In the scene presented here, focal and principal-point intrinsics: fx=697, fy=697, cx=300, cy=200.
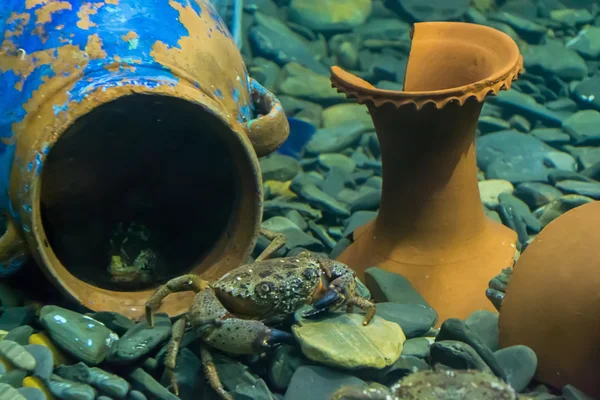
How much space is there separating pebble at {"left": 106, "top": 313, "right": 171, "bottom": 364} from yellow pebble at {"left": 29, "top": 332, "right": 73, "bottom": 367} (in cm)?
13

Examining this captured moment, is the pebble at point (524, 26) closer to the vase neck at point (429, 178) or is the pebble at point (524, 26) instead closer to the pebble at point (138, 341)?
the vase neck at point (429, 178)

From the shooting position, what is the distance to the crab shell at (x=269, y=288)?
2.01 m

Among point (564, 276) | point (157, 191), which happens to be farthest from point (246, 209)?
point (564, 276)

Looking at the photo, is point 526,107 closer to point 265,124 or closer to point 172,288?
point 265,124

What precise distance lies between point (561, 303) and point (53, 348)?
1.39 m

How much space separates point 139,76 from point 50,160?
518mm

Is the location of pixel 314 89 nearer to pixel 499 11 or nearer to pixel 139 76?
pixel 499 11

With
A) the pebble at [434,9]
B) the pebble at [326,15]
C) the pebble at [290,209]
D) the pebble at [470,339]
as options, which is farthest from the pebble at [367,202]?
the pebble at [434,9]

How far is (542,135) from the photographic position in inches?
159

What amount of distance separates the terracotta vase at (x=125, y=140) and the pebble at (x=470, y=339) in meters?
0.72

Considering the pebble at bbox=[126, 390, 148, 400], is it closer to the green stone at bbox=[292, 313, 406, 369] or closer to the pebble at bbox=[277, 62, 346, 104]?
the green stone at bbox=[292, 313, 406, 369]

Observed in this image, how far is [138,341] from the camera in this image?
1954mm

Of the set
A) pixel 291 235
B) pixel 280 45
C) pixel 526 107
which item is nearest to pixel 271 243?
pixel 291 235

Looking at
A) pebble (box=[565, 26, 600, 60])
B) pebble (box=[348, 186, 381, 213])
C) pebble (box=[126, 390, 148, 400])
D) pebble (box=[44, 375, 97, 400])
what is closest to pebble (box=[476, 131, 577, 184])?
pebble (box=[348, 186, 381, 213])
